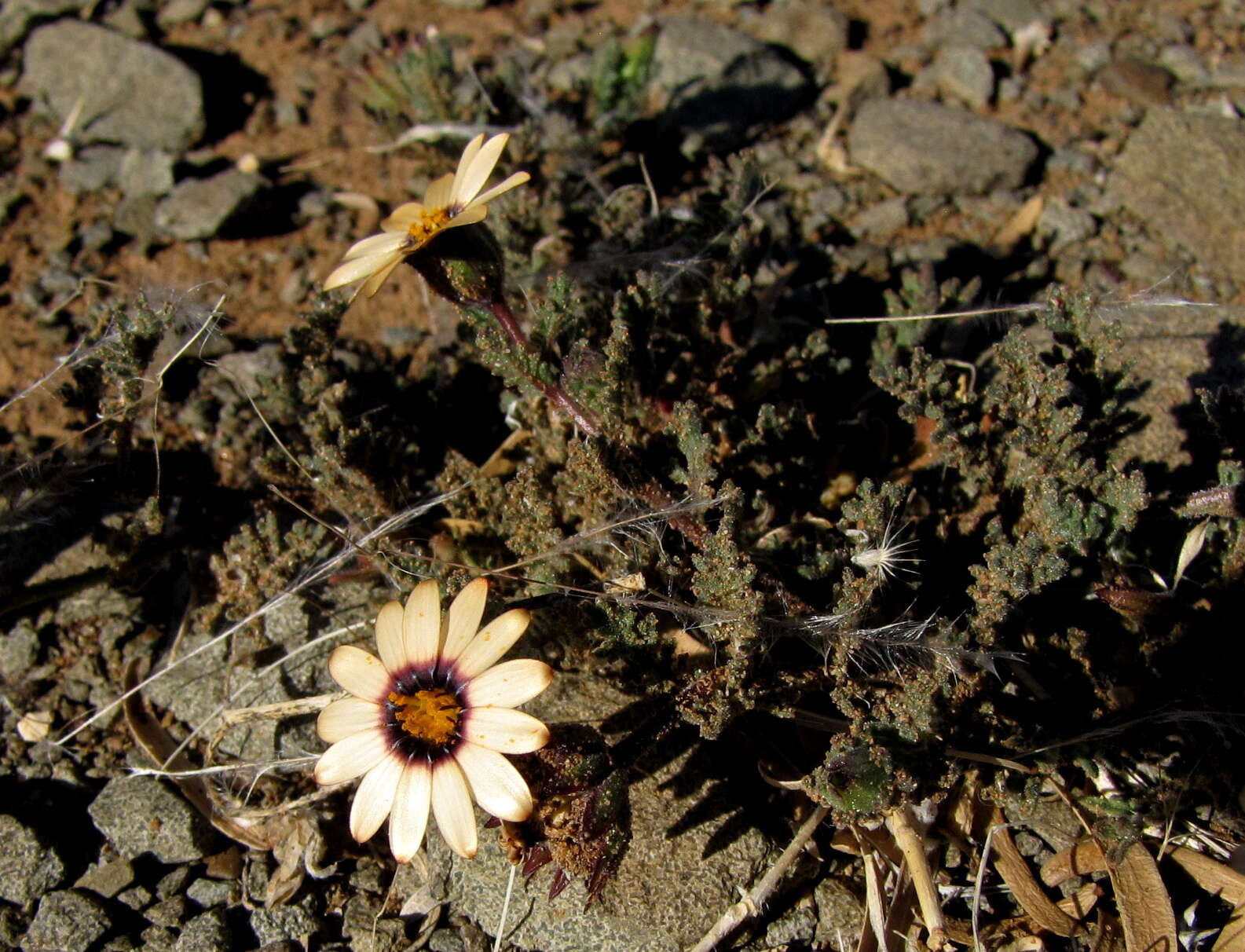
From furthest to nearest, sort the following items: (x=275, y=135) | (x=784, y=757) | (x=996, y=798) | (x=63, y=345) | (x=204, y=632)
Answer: (x=275, y=135) → (x=63, y=345) → (x=204, y=632) → (x=784, y=757) → (x=996, y=798)

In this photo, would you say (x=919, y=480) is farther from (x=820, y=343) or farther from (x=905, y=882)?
(x=905, y=882)

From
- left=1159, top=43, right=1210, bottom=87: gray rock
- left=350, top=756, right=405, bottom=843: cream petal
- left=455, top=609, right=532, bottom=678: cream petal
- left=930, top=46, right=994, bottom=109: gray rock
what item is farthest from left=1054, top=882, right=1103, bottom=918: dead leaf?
left=1159, top=43, right=1210, bottom=87: gray rock

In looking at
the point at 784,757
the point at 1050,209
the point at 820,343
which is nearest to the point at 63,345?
the point at 820,343

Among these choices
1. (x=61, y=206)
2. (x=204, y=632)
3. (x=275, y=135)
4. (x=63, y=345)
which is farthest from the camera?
(x=275, y=135)

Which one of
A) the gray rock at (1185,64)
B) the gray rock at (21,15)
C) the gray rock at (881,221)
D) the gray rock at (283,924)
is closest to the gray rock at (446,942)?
the gray rock at (283,924)

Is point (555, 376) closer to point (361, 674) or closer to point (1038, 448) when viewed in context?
point (361, 674)

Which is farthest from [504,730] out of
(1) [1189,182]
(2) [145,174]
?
(1) [1189,182]
